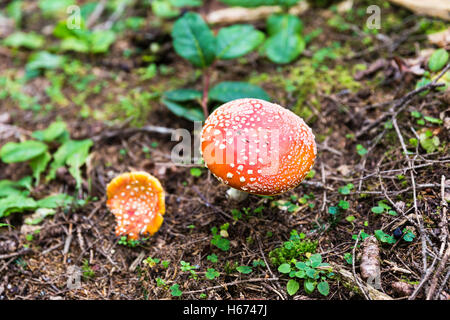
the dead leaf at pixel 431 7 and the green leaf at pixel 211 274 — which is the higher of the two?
the dead leaf at pixel 431 7

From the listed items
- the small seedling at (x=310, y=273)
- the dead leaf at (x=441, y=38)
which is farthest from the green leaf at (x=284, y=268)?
the dead leaf at (x=441, y=38)

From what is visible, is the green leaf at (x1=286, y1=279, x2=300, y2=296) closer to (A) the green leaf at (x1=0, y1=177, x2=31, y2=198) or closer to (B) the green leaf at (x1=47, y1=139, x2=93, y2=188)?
(B) the green leaf at (x1=47, y1=139, x2=93, y2=188)

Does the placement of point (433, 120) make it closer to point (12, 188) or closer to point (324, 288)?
point (324, 288)

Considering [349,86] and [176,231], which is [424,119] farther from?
Answer: [176,231]

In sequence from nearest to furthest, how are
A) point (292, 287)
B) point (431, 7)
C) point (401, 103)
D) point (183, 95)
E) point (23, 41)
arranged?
point (292, 287) < point (401, 103) < point (183, 95) < point (431, 7) < point (23, 41)

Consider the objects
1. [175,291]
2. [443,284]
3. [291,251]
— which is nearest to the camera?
[443,284]

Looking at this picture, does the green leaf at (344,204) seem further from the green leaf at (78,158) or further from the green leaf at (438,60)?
the green leaf at (78,158)

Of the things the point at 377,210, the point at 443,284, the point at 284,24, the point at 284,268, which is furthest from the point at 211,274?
the point at 284,24

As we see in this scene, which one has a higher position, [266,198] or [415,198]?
[415,198]
